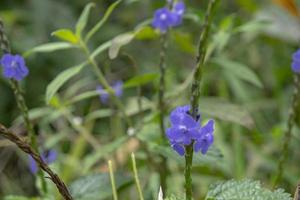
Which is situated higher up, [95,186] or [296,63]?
[296,63]

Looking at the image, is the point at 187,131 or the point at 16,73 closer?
the point at 187,131

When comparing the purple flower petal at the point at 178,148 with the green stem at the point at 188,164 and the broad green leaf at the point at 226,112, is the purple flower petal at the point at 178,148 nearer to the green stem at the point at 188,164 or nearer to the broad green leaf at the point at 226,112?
the green stem at the point at 188,164

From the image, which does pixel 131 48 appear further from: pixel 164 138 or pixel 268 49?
pixel 164 138

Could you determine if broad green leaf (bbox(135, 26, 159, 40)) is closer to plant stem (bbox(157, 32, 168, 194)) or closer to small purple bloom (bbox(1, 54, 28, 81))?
plant stem (bbox(157, 32, 168, 194))

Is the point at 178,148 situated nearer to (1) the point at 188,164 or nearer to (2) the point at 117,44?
(1) the point at 188,164

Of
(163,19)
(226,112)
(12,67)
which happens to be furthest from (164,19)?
(12,67)

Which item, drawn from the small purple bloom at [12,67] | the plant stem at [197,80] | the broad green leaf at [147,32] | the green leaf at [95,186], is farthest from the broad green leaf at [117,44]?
the plant stem at [197,80]
